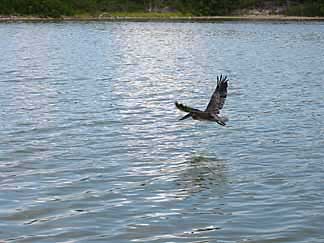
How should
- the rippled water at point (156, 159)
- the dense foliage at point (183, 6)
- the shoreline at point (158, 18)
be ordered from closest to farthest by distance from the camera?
the rippled water at point (156, 159)
the shoreline at point (158, 18)
the dense foliage at point (183, 6)

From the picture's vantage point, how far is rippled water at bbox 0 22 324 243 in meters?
11.0

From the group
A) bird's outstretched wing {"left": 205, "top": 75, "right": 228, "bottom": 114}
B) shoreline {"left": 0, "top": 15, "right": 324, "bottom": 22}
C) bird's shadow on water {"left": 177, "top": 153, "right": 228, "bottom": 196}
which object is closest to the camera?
bird's shadow on water {"left": 177, "top": 153, "right": 228, "bottom": 196}

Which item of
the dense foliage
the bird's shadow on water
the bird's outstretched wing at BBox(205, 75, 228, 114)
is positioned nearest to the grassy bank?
the dense foliage

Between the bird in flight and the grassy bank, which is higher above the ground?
the bird in flight

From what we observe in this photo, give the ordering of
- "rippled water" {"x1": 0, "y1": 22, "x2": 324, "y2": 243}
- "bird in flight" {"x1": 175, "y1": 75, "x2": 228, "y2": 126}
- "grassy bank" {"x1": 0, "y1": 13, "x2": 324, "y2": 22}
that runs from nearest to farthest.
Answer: "rippled water" {"x1": 0, "y1": 22, "x2": 324, "y2": 243}
"bird in flight" {"x1": 175, "y1": 75, "x2": 228, "y2": 126}
"grassy bank" {"x1": 0, "y1": 13, "x2": 324, "y2": 22}

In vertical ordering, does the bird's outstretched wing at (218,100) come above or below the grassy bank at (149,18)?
above

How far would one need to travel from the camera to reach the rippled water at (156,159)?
10984 mm

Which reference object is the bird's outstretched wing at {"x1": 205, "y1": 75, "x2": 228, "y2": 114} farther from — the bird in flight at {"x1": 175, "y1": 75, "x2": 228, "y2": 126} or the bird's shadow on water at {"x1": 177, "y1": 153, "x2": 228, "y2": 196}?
the bird's shadow on water at {"x1": 177, "y1": 153, "x2": 228, "y2": 196}

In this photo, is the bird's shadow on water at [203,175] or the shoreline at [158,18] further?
the shoreline at [158,18]

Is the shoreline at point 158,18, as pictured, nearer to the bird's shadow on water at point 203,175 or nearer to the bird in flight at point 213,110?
the bird in flight at point 213,110

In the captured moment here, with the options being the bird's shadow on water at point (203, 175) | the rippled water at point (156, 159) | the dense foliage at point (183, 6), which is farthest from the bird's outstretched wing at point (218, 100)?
the dense foliage at point (183, 6)

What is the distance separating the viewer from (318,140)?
1728 centimetres

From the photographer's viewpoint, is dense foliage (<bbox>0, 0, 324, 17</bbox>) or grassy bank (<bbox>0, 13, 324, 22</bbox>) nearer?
grassy bank (<bbox>0, 13, 324, 22</bbox>)

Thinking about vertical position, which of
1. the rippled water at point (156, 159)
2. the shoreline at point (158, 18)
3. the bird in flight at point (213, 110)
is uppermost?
the bird in flight at point (213, 110)
